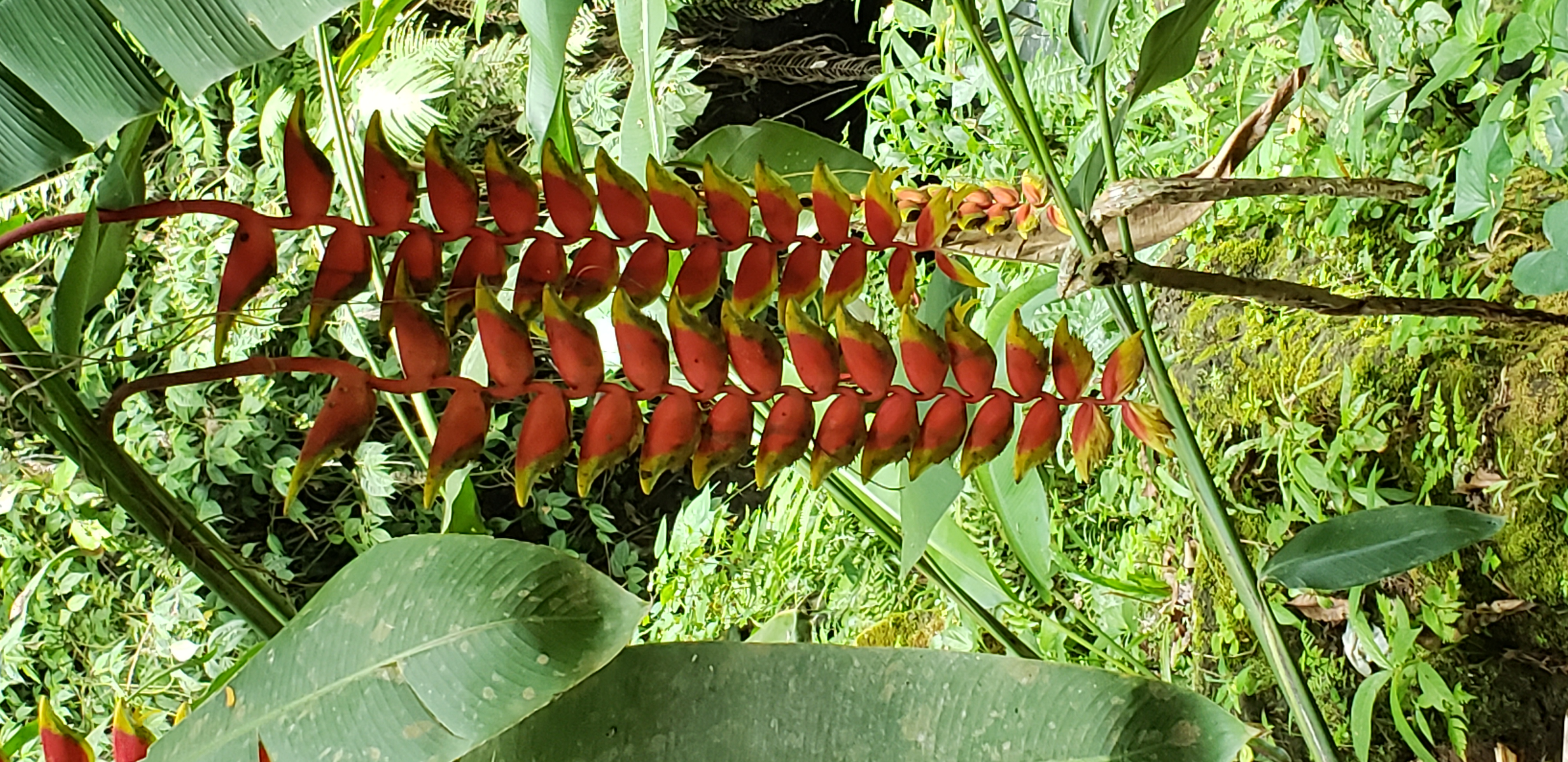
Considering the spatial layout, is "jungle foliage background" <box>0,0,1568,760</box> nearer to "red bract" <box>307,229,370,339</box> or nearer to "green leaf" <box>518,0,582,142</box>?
"red bract" <box>307,229,370,339</box>

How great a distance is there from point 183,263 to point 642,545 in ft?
3.40

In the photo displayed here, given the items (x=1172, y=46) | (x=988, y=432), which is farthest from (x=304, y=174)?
(x=1172, y=46)

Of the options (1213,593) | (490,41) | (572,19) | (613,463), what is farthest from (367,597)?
(490,41)

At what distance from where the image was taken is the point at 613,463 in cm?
47

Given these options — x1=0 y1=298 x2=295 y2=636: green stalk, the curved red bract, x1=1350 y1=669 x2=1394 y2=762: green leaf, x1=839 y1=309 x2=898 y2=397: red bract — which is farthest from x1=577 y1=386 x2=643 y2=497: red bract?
x1=1350 y1=669 x2=1394 y2=762: green leaf

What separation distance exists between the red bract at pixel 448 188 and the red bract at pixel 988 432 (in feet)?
0.86

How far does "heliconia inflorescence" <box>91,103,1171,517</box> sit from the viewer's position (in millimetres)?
427

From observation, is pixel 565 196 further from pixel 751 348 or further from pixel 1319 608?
pixel 1319 608

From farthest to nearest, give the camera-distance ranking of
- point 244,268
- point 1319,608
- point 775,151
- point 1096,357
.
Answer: point 1096,357
point 1319,608
point 775,151
point 244,268

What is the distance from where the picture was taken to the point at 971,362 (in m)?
0.52

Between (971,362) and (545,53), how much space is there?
13.9 inches

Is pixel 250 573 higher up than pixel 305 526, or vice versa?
pixel 250 573

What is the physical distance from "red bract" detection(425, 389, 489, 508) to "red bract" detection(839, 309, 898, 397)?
0.17m

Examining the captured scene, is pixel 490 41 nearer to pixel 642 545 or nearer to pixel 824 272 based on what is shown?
pixel 642 545
